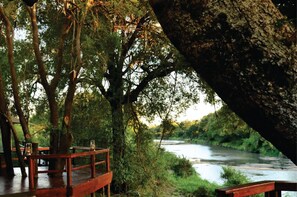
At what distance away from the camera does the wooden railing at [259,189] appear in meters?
2.56

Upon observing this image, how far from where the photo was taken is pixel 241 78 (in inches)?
55.8

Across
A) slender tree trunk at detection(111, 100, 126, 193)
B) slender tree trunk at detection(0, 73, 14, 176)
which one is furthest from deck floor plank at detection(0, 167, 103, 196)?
slender tree trunk at detection(111, 100, 126, 193)

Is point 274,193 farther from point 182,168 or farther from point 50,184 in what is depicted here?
point 182,168

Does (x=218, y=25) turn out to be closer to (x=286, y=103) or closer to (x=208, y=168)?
(x=286, y=103)

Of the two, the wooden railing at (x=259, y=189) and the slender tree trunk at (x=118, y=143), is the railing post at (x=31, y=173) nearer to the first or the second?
the wooden railing at (x=259, y=189)

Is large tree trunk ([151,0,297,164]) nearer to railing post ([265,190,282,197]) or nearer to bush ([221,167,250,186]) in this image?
railing post ([265,190,282,197])

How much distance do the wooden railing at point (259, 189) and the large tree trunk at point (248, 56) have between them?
116 cm

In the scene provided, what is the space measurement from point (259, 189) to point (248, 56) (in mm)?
1755

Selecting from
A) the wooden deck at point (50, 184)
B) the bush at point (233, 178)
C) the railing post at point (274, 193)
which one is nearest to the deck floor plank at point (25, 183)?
the wooden deck at point (50, 184)

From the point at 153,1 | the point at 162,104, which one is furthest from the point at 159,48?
the point at 153,1

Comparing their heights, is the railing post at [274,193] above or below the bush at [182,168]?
above

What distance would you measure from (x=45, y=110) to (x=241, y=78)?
1054 cm

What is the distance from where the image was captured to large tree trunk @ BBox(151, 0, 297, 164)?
1415 millimetres

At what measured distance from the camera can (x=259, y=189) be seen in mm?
2893
